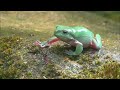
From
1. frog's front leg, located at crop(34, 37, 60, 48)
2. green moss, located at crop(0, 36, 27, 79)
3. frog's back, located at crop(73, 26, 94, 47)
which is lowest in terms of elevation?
green moss, located at crop(0, 36, 27, 79)

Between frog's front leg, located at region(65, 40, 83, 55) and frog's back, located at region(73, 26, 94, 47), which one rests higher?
frog's back, located at region(73, 26, 94, 47)

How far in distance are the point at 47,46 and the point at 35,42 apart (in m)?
0.25

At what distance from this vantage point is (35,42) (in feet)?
20.0

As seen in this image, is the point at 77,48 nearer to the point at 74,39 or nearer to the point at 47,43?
the point at 74,39

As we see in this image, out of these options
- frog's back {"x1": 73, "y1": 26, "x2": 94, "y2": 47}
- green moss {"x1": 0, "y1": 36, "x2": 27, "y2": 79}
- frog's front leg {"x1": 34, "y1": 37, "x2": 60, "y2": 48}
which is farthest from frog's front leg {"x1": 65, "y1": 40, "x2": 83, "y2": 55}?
green moss {"x1": 0, "y1": 36, "x2": 27, "y2": 79}

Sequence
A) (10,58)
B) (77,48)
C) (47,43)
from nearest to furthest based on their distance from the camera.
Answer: (10,58) → (77,48) → (47,43)

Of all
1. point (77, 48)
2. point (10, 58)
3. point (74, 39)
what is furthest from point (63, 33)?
point (10, 58)

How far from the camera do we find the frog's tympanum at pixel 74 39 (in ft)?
18.9

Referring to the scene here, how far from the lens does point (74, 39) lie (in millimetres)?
5895

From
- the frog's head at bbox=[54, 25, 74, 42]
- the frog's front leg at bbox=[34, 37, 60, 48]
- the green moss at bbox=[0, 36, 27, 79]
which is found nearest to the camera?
the green moss at bbox=[0, 36, 27, 79]

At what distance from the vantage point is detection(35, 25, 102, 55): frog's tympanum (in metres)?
5.76

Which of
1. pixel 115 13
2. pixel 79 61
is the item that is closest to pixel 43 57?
pixel 79 61

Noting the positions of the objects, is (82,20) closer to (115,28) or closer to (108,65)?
(115,28)

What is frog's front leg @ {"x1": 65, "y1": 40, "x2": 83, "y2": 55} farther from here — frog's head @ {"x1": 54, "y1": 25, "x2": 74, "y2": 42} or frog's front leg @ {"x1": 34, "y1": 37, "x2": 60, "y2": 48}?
frog's front leg @ {"x1": 34, "y1": 37, "x2": 60, "y2": 48}
